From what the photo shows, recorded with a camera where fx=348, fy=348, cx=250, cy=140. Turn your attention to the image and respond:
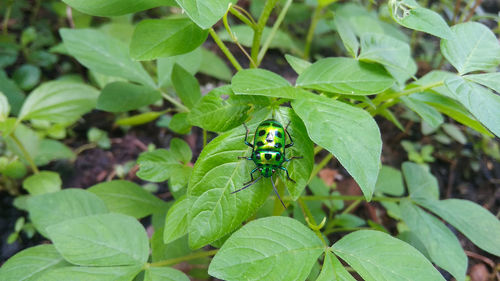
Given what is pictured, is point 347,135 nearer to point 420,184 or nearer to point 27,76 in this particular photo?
point 420,184

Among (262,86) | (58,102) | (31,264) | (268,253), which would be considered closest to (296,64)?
(262,86)

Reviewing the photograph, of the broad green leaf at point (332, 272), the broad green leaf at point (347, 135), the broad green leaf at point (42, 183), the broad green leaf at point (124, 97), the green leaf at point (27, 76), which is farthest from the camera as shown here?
the green leaf at point (27, 76)

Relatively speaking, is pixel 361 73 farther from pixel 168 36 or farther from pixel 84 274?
pixel 84 274

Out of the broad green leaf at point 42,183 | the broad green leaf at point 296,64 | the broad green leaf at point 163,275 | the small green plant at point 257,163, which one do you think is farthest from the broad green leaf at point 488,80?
the broad green leaf at point 42,183

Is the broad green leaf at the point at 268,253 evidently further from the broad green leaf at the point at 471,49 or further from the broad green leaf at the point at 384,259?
the broad green leaf at the point at 471,49

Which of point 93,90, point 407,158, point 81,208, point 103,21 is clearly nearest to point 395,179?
point 407,158

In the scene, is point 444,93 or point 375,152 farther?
point 444,93
